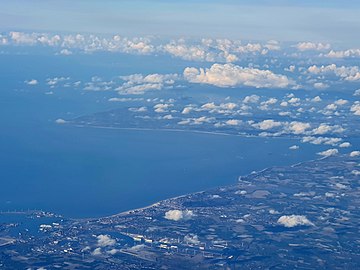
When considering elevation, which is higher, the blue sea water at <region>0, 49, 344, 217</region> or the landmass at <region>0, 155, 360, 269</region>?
the landmass at <region>0, 155, 360, 269</region>

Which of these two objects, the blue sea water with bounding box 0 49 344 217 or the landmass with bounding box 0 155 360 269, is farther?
the blue sea water with bounding box 0 49 344 217

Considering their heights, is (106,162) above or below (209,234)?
below

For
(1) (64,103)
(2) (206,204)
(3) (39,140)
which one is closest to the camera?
(2) (206,204)

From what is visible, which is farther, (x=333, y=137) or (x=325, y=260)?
(x=333, y=137)

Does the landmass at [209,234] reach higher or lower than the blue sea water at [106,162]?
higher

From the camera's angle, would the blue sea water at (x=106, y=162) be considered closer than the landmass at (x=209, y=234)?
No

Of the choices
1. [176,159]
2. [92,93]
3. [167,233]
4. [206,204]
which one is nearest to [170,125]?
[176,159]

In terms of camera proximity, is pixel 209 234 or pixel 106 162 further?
pixel 106 162

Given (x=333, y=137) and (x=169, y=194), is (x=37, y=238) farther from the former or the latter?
(x=333, y=137)
